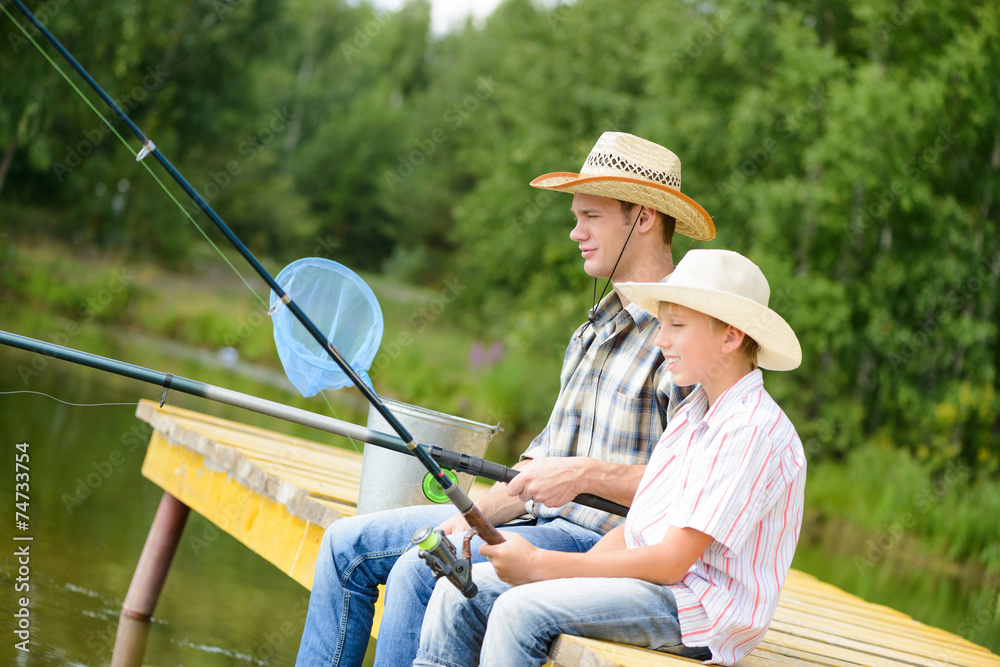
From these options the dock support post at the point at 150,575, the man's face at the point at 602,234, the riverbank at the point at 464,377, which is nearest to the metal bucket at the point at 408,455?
the man's face at the point at 602,234

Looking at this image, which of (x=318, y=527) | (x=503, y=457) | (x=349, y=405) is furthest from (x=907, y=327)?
(x=318, y=527)

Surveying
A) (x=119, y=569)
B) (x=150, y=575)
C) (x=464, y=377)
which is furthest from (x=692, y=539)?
(x=464, y=377)

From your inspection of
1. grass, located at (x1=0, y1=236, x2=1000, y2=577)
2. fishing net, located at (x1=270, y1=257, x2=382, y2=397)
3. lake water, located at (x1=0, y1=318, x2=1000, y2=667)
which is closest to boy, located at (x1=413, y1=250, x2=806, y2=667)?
fishing net, located at (x1=270, y1=257, x2=382, y2=397)

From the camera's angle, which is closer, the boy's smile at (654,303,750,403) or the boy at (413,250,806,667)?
the boy at (413,250,806,667)

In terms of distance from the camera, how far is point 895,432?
41.3 feet

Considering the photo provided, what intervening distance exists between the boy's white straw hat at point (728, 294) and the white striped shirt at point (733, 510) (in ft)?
0.28

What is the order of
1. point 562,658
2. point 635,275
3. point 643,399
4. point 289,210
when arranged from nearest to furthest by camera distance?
point 562,658
point 643,399
point 635,275
point 289,210

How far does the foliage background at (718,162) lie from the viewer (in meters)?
12.0

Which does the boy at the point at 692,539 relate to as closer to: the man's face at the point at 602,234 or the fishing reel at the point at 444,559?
the fishing reel at the point at 444,559

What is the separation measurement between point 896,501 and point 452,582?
9105 mm

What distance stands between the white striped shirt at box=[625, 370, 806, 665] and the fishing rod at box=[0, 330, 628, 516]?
325mm

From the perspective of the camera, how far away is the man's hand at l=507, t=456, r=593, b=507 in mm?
2123

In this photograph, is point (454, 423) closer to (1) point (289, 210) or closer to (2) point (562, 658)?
(2) point (562, 658)

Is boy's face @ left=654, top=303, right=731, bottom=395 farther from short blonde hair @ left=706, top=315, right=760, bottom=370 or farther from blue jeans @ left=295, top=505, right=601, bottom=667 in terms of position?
blue jeans @ left=295, top=505, right=601, bottom=667
